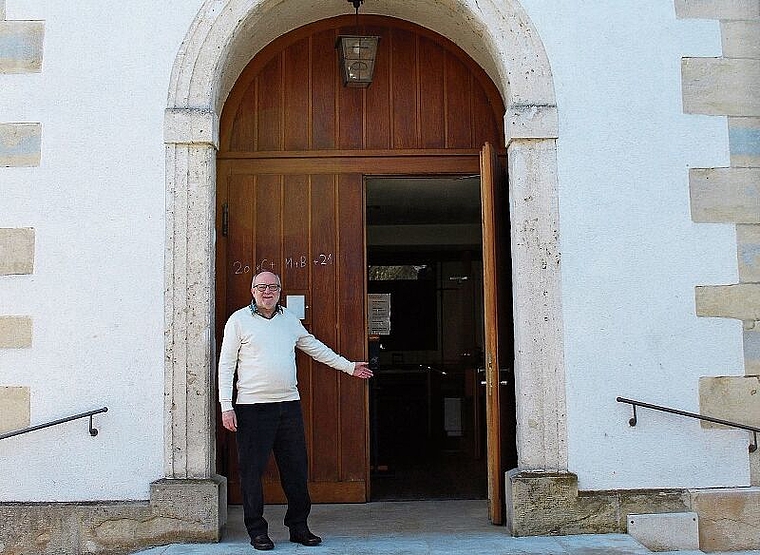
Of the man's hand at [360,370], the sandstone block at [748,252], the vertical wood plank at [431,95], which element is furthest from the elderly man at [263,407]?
the sandstone block at [748,252]

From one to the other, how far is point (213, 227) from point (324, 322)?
101 cm

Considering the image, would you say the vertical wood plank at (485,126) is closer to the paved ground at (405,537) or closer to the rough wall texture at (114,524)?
the paved ground at (405,537)

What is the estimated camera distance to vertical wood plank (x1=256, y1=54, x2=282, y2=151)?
18.4ft

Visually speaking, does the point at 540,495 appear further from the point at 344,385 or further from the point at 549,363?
the point at 344,385

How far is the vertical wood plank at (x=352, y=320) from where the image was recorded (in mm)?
5543

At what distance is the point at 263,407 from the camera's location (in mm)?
4656

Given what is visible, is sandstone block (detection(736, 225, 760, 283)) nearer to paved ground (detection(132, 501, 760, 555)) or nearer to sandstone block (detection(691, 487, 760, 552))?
sandstone block (detection(691, 487, 760, 552))

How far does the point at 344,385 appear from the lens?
18.3ft

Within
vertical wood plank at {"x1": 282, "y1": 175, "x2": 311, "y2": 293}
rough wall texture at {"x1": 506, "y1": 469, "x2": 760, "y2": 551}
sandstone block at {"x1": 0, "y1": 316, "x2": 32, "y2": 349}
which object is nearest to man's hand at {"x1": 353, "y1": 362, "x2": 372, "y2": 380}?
vertical wood plank at {"x1": 282, "y1": 175, "x2": 311, "y2": 293}

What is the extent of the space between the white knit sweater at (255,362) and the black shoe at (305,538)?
0.69 metres

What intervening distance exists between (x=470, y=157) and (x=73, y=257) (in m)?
2.45

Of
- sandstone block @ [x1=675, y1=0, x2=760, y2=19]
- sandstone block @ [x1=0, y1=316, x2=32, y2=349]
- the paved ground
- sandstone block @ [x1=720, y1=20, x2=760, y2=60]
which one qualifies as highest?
sandstone block @ [x1=675, y1=0, x2=760, y2=19]

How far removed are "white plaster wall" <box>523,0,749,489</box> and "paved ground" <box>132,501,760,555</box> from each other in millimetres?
421

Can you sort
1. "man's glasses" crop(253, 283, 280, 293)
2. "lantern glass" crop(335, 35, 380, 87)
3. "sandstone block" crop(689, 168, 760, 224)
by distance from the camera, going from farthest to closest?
"lantern glass" crop(335, 35, 380, 87), "sandstone block" crop(689, 168, 760, 224), "man's glasses" crop(253, 283, 280, 293)
